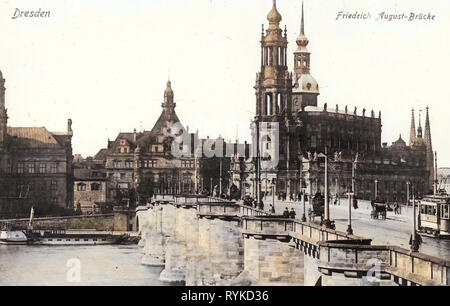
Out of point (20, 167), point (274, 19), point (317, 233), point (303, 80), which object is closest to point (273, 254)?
point (317, 233)

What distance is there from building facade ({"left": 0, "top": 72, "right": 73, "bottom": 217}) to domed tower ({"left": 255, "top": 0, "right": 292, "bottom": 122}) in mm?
29417

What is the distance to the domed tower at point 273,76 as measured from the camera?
133m

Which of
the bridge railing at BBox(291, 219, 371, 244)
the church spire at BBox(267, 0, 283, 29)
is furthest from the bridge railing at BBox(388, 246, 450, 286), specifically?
the church spire at BBox(267, 0, 283, 29)

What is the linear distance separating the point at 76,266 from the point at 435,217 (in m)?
27.2

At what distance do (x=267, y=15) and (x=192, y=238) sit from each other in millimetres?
69791

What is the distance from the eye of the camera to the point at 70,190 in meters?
130

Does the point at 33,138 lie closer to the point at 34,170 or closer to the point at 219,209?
the point at 34,170

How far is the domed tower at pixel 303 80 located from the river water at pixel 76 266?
5114 cm

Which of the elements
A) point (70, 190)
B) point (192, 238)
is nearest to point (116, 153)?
point (70, 190)

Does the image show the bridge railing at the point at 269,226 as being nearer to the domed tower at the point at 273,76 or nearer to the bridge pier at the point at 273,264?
the bridge pier at the point at 273,264

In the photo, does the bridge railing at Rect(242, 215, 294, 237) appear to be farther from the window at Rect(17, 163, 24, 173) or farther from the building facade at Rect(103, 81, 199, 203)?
the building facade at Rect(103, 81, 199, 203)

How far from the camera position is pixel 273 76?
137 meters

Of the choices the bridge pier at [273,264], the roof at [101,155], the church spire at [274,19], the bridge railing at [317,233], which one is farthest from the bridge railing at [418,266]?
the roof at [101,155]
